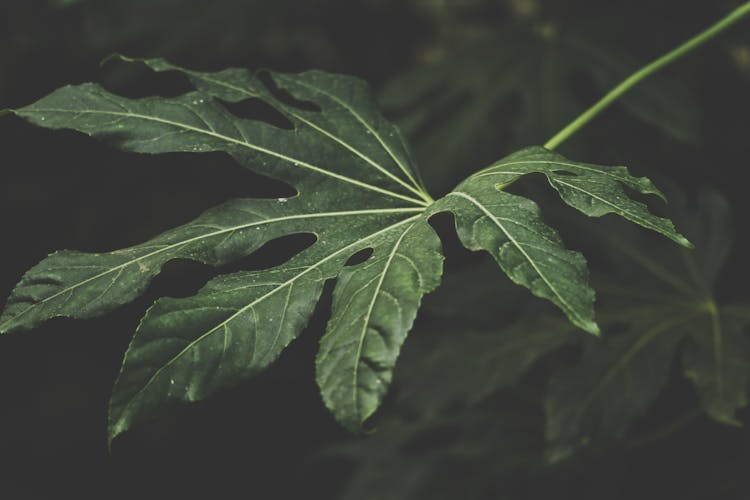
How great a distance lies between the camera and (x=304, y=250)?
3.01 feet

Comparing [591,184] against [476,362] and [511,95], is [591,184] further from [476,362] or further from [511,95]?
[511,95]

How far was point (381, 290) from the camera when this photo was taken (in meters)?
0.78

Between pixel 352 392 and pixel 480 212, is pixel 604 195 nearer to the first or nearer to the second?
pixel 480 212

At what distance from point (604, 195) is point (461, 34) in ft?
6.68

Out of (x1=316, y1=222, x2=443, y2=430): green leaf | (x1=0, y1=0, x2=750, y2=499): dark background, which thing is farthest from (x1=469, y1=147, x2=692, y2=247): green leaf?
(x1=0, y1=0, x2=750, y2=499): dark background

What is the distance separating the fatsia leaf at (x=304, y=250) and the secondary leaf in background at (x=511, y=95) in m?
0.60

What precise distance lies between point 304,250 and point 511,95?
109cm

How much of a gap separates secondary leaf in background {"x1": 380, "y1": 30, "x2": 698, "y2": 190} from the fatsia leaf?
60 centimetres

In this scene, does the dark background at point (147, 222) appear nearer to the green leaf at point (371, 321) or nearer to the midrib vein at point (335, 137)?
the midrib vein at point (335, 137)

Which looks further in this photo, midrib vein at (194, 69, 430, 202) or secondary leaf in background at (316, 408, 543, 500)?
secondary leaf in background at (316, 408, 543, 500)

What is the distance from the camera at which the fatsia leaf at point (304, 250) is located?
29.3 inches

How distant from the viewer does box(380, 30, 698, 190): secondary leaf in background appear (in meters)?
1.56

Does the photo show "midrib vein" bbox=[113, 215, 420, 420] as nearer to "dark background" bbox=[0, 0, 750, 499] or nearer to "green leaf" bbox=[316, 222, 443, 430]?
"green leaf" bbox=[316, 222, 443, 430]

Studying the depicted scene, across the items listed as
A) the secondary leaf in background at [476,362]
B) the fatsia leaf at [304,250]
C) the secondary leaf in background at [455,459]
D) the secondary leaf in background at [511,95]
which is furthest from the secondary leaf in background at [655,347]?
the fatsia leaf at [304,250]
